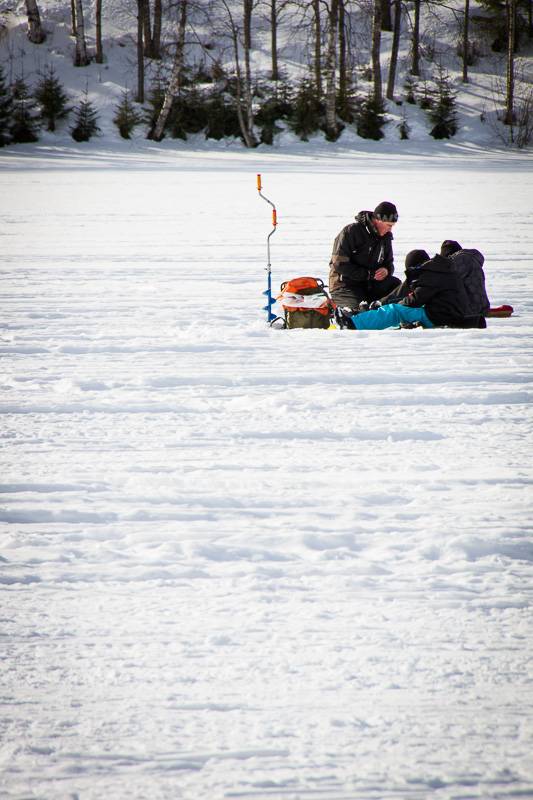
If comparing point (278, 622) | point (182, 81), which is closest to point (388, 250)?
point (278, 622)

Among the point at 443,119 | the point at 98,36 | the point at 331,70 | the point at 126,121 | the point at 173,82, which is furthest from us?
the point at 98,36

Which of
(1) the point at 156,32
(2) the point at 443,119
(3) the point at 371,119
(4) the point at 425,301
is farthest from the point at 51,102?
(4) the point at 425,301

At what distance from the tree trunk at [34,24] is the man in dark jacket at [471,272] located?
3116 centimetres

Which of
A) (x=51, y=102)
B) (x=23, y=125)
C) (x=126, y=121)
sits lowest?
(x=23, y=125)

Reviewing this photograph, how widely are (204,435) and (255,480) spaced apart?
52 cm

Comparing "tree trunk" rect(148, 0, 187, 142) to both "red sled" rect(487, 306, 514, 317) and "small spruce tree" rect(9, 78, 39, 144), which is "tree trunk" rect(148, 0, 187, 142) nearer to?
"small spruce tree" rect(9, 78, 39, 144)

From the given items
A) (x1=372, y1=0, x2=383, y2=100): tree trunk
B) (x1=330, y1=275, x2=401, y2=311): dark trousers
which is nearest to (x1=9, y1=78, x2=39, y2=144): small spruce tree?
(x1=372, y1=0, x2=383, y2=100): tree trunk

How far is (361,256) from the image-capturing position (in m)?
4.91

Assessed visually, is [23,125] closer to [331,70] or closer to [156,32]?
[156,32]

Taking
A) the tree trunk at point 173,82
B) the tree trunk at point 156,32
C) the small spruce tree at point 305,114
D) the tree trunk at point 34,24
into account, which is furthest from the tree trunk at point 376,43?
the tree trunk at point 34,24

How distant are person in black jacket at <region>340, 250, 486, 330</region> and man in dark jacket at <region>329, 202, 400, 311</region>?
0.28 metres

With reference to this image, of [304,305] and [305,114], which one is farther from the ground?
[305,114]

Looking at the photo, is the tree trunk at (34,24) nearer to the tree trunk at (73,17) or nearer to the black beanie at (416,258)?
the tree trunk at (73,17)

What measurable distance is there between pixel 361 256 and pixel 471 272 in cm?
95
